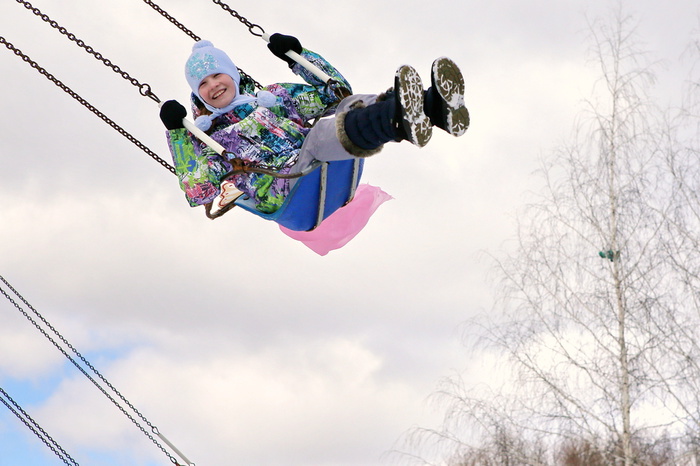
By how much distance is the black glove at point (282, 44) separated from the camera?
4707mm

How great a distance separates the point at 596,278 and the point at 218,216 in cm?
492

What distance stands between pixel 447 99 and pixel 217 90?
55.7 inches

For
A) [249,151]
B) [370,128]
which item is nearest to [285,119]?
[249,151]

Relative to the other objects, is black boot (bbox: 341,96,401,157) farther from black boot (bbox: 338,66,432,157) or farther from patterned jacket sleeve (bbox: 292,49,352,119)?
patterned jacket sleeve (bbox: 292,49,352,119)

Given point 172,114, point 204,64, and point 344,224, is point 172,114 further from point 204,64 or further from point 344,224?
point 344,224

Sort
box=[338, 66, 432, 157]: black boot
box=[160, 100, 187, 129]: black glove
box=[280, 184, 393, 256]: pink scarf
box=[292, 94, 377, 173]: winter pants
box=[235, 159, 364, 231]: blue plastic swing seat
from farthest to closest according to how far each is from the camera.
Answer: box=[280, 184, 393, 256]: pink scarf
box=[235, 159, 364, 231]: blue plastic swing seat
box=[160, 100, 187, 129]: black glove
box=[292, 94, 377, 173]: winter pants
box=[338, 66, 432, 157]: black boot

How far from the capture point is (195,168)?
4.45 m

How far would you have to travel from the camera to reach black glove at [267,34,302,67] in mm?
4707

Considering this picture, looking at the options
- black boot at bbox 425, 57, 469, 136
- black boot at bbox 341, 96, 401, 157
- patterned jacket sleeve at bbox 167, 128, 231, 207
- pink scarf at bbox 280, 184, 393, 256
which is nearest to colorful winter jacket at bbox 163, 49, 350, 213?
patterned jacket sleeve at bbox 167, 128, 231, 207

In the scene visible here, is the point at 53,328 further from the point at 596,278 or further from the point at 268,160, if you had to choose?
the point at 596,278

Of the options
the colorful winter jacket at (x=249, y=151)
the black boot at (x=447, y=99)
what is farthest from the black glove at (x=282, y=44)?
the black boot at (x=447, y=99)

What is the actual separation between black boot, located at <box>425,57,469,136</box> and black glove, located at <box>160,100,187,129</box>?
4.11 feet

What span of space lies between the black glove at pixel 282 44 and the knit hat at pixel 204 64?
25 centimetres

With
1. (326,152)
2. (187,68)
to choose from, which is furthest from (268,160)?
(187,68)
